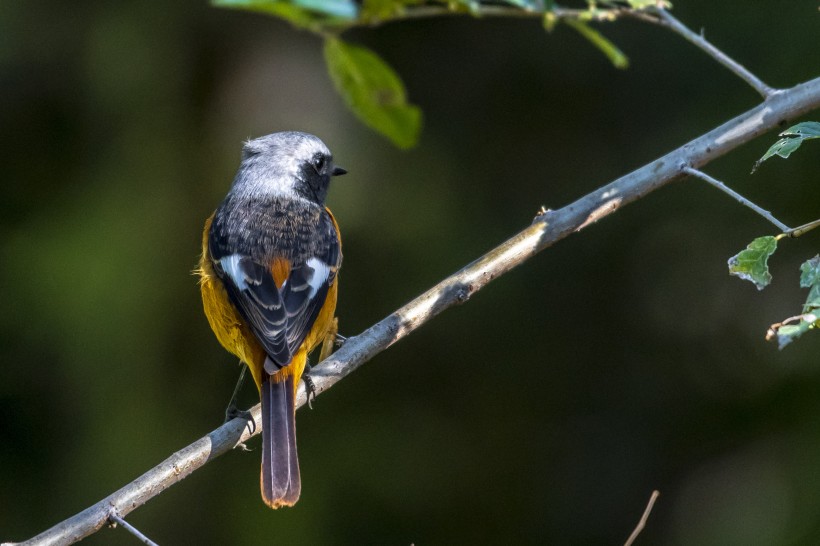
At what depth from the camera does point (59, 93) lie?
255 inches

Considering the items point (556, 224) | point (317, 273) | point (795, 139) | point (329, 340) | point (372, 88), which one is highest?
point (317, 273)

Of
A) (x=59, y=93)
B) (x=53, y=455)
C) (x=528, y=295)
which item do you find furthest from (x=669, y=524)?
(x=59, y=93)

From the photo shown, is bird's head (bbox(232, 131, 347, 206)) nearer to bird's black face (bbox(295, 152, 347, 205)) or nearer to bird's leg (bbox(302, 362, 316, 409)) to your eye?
bird's black face (bbox(295, 152, 347, 205))

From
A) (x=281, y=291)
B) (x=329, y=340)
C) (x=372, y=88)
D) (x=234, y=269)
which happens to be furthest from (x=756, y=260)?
(x=234, y=269)

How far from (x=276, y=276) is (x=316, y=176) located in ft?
3.09

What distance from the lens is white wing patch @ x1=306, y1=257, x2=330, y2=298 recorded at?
13.4ft

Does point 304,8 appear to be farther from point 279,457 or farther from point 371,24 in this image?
point 279,457

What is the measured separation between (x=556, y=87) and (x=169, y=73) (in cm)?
248

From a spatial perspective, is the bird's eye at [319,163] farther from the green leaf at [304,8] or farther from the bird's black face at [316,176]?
the green leaf at [304,8]

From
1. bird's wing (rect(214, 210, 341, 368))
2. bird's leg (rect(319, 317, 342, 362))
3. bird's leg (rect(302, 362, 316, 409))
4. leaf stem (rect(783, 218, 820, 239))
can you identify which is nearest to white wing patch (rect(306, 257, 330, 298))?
bird's wing (rect(214, 210, 341, 368))

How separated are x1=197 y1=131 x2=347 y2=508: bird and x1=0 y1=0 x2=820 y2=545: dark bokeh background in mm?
1427

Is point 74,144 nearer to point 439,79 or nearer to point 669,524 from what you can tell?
point 439,79

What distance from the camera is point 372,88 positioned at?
2.36m

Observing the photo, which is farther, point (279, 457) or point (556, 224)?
point (279, 457)
